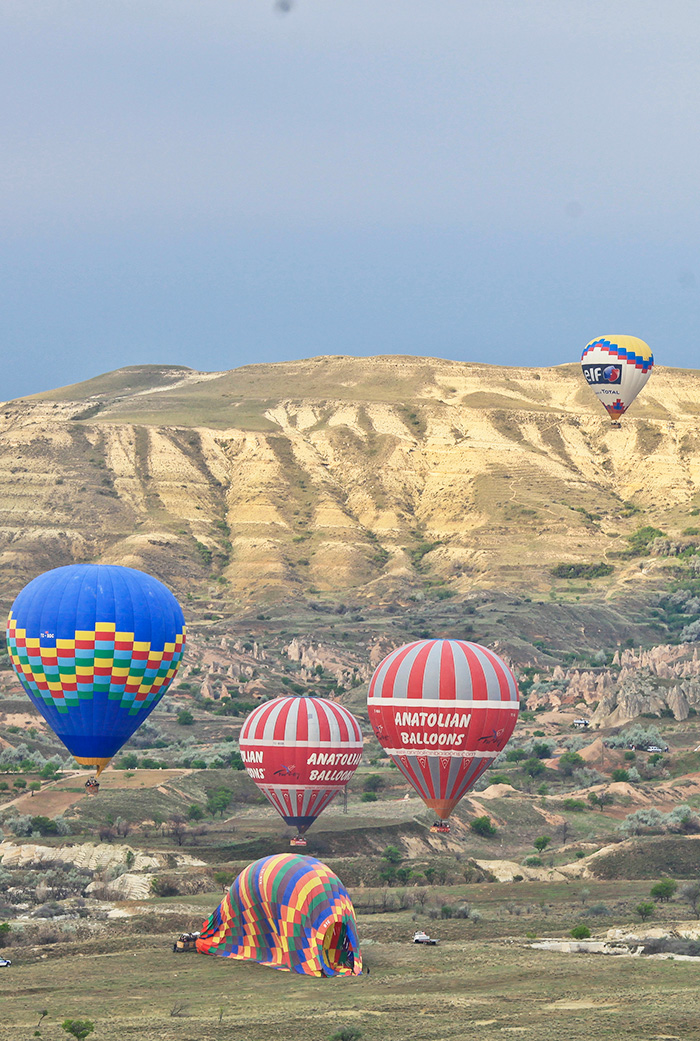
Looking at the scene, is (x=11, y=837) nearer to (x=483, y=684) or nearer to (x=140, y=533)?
(x=483, y=684)

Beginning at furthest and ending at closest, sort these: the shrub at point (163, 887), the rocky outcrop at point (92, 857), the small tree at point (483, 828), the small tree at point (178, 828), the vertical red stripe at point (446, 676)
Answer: the small tree at point (483, 828)
the small tree at point (178, 828)
the rocky outcrop at point (92, 857)
the shrub at point (163, 887)
the vertical red stripe at point (446, 676)

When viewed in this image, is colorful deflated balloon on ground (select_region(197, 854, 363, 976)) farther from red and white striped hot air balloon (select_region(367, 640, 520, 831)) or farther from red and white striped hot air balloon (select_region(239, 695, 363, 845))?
red and white striped hot air balloon (select_region(239, 695, 363, 845))

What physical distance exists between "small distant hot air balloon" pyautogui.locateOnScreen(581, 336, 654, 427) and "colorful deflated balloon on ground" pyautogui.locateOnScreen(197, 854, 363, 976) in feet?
308

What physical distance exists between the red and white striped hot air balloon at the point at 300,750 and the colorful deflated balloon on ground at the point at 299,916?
19.4m

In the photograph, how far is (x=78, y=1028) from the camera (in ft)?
111

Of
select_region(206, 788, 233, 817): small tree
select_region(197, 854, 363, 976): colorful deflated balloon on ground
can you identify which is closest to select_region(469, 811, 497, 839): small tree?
select_region(206, 788, 233, 817): small tree

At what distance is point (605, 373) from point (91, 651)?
273 ft

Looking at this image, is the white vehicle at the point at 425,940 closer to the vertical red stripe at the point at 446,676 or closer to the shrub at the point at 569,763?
the vertical red stripe at the point at 446,676

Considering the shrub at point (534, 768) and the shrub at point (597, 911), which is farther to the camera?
the shrub at point (534, 768)

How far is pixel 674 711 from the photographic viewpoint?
A: 104 m

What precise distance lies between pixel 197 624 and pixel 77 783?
71016mm

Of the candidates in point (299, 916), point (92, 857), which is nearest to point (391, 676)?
point (92, 857)

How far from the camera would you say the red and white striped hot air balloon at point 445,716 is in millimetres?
57000

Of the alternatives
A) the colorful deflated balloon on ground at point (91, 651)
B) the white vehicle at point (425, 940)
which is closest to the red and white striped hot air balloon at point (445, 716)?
the colorful deflated balloon on ground at point (91, 651)
